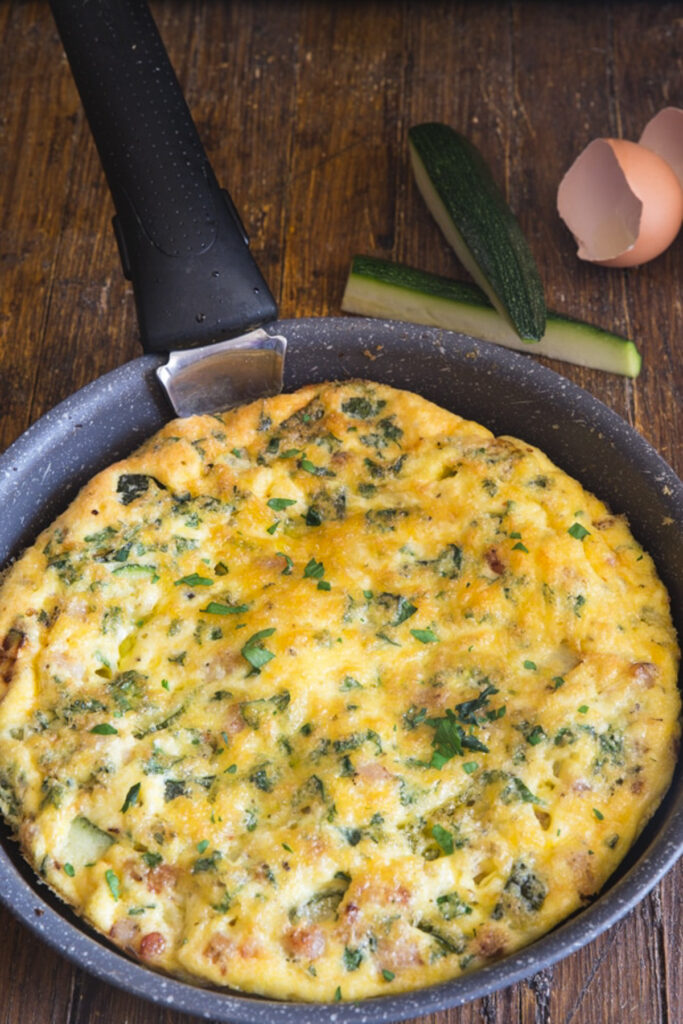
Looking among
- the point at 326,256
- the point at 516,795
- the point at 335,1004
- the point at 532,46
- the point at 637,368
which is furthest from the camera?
the point at 532,46

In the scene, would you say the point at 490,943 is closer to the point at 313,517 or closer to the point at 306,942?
the point at 306,942

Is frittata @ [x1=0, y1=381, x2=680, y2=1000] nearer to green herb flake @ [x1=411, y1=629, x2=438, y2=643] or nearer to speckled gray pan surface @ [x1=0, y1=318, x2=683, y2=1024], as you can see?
green herb flake @ [x1=411, y1=629, x2=438, y2=643]

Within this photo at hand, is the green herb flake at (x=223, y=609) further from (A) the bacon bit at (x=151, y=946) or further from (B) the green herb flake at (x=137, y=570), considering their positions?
(A) the bacon bit at (x=151, y=946)

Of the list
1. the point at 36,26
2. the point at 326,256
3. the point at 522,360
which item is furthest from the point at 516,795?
the point at 36,26

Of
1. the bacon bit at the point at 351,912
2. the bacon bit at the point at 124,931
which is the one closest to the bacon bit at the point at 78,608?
the bacon bit at the point at 124,931

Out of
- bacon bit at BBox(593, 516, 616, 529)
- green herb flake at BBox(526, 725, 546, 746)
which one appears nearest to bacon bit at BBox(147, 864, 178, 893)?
green herb flake at BBox(526, 725, 546, 746)

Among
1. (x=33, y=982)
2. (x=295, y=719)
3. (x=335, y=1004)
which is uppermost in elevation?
(x=295, y=719)

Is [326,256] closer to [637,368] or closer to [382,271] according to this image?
[382,271]
